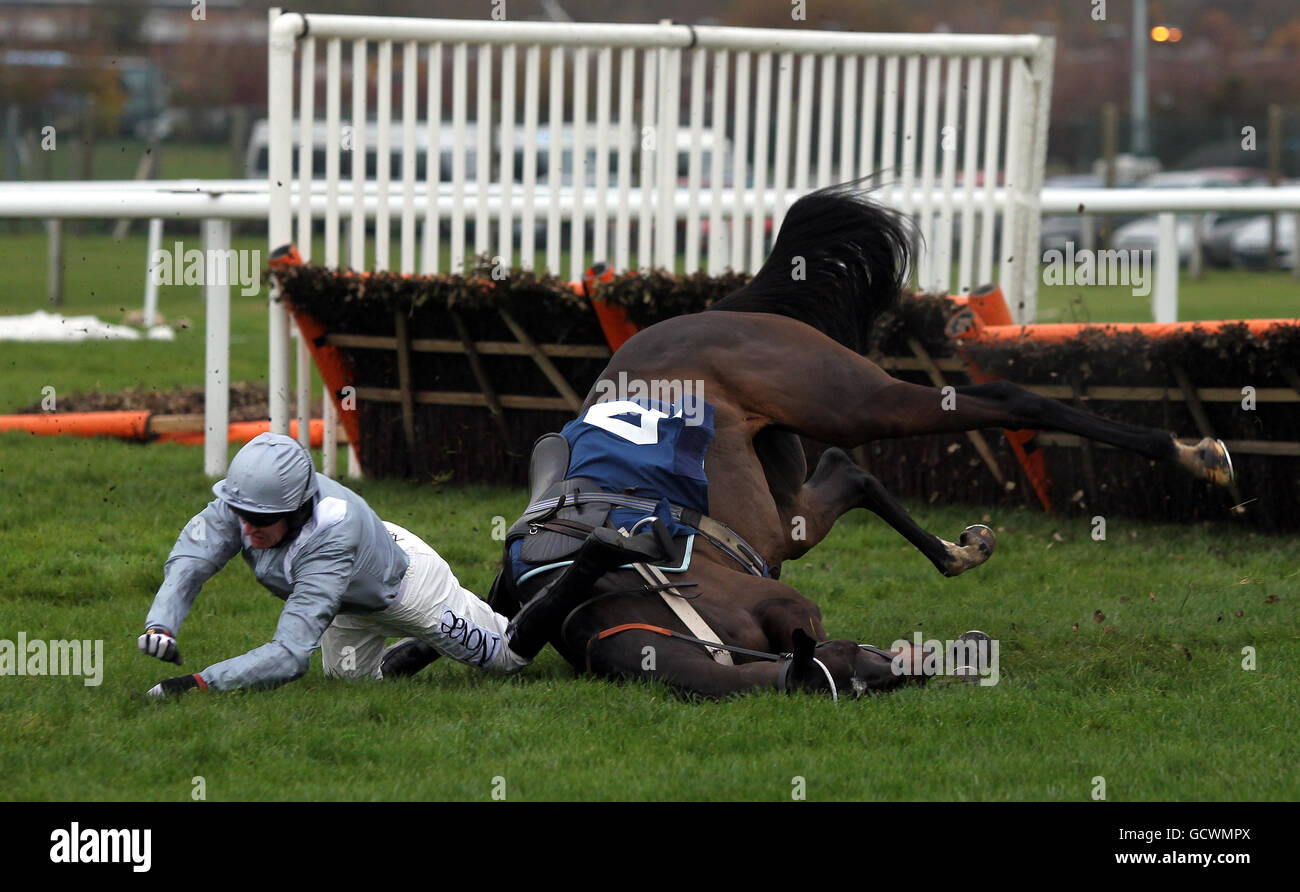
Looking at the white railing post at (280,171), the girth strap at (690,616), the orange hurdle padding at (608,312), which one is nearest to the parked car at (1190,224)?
the orange hurdle padding at (608,312)

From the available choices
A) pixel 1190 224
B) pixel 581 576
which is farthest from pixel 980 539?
pixel 1190 224

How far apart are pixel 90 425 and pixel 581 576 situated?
640cm

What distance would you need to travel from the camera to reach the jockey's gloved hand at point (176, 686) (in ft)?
15.8

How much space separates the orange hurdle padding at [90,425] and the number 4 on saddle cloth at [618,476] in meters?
5.52

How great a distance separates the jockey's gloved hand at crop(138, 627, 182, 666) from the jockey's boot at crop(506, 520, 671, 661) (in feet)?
3.55

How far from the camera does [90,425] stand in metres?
10.3

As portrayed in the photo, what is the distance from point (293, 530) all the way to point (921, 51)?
5.56 m

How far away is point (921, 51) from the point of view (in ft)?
30.0

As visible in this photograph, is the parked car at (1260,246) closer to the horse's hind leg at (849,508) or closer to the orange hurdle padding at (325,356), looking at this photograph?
the orange hurdle padding at (325,356)

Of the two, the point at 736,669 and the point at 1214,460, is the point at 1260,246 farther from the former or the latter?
the point at 736,669

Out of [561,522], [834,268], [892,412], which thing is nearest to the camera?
[561,522]

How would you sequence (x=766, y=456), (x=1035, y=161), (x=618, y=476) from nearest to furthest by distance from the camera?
1. (x=618, y=476)
2. (x=766, y=456)
3. (x=1035, y=161)

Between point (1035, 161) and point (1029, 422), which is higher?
point (1035, 161)
